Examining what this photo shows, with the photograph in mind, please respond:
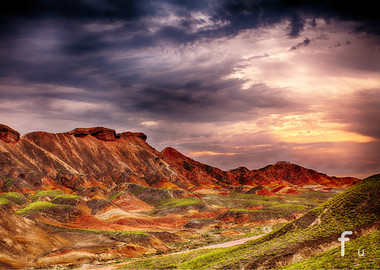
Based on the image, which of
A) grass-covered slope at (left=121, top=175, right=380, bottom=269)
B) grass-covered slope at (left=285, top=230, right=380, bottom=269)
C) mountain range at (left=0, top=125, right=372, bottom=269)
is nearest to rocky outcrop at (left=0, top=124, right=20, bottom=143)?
mountain range at (left=0, top=125, right=372, bottom=269)

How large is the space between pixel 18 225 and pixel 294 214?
7366 cm

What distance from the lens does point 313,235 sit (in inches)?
1410

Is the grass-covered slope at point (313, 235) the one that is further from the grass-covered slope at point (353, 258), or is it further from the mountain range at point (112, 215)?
the grass-covered slope at point (353, 258)

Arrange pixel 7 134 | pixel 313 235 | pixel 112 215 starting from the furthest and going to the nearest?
1. pixel 7 134
2. pixel 112 215
3. pixel 313 235

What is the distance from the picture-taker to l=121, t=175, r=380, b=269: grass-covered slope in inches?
1307

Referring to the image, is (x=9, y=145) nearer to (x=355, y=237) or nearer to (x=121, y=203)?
(x=121, y=203)

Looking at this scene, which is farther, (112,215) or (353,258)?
(112,215)

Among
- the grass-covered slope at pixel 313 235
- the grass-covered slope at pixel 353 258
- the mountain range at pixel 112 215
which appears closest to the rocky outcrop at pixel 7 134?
the mountain range at pixel 112 215

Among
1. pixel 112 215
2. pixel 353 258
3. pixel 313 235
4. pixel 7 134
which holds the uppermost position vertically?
pixel 7 134

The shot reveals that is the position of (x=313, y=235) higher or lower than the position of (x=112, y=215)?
lower

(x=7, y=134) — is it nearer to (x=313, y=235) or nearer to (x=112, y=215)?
(x=112, y=215)

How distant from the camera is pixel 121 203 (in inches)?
5039

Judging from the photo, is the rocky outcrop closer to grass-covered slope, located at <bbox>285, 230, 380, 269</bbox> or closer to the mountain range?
the mountain range

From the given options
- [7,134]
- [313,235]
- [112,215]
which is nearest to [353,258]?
[313,235]
